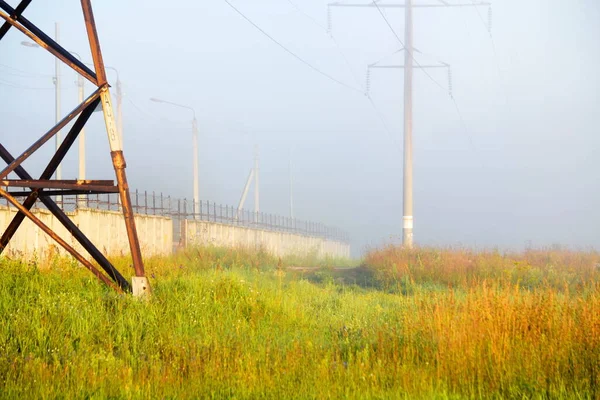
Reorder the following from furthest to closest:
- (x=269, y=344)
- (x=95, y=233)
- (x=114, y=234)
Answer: (x=114, y=234) < (x=95, y=233) < (x=269, y=344)

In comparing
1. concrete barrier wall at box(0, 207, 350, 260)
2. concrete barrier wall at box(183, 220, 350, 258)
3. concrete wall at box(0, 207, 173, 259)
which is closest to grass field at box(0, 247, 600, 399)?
concrete barrier wall at box(0, 207, 350, 260)

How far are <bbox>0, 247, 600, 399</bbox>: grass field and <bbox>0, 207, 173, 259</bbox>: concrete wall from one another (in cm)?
514

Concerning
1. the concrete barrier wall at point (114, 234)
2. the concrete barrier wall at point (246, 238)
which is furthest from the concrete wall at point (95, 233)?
the concrete barrier wall at point (246, 238)

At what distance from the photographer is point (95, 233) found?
27.9 meters

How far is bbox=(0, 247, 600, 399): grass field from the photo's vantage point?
6.99m

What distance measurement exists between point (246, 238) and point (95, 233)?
72.0ft

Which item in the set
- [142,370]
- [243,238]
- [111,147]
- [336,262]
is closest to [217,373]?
[142,370]

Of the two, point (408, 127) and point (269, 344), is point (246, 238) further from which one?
point (269, 344)

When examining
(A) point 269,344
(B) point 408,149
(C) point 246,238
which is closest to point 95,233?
(B) point 408,149

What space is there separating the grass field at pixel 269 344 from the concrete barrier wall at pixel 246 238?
19.7 meters

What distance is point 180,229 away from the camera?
38656 mm

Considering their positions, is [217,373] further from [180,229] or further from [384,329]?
[180,229]

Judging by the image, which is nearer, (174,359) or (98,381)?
(98,381)

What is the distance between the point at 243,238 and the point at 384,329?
39434mm
